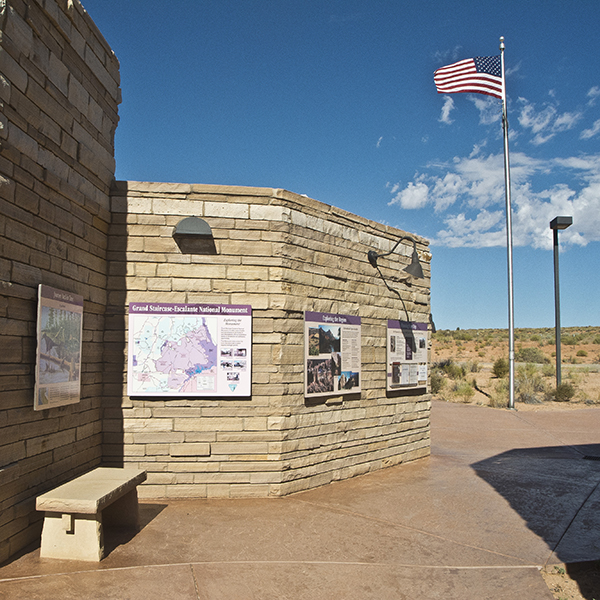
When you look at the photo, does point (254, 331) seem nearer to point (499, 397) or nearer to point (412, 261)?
point (412, 261)

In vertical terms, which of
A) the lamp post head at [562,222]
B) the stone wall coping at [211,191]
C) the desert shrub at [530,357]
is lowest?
the desert shrub at [530,357]

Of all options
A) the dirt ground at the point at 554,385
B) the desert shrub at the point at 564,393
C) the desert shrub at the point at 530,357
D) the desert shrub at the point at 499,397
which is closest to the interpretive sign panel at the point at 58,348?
the dirt ground at the point at 554,385

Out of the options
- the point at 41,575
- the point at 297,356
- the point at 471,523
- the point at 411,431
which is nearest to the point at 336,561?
the point at 471,523

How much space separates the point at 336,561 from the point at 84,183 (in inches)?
185

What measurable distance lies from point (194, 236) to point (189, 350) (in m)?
1.42

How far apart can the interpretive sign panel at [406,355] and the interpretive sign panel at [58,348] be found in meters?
4.92

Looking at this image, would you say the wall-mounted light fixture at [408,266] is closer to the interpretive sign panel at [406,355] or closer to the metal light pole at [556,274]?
the interpretive sign panel at [406,355]

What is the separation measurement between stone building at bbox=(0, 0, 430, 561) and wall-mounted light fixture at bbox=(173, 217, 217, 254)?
2.5 inches

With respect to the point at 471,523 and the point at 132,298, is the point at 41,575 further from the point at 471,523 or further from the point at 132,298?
the point at 471,523

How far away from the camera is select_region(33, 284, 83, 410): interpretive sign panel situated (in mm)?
5102

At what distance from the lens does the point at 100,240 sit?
6652 mm

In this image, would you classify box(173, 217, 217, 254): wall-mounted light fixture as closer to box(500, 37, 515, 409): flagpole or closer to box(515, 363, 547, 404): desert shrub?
box(500, 37, 515, 409): flagpole

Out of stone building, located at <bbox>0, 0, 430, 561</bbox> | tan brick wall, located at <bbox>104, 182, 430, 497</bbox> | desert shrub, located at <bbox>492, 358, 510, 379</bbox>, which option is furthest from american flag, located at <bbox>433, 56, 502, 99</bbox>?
desert shrub, located at <bbox>492, 358, 510, 379</bbox>

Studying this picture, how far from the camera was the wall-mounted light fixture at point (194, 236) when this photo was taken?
6773 millimetres
